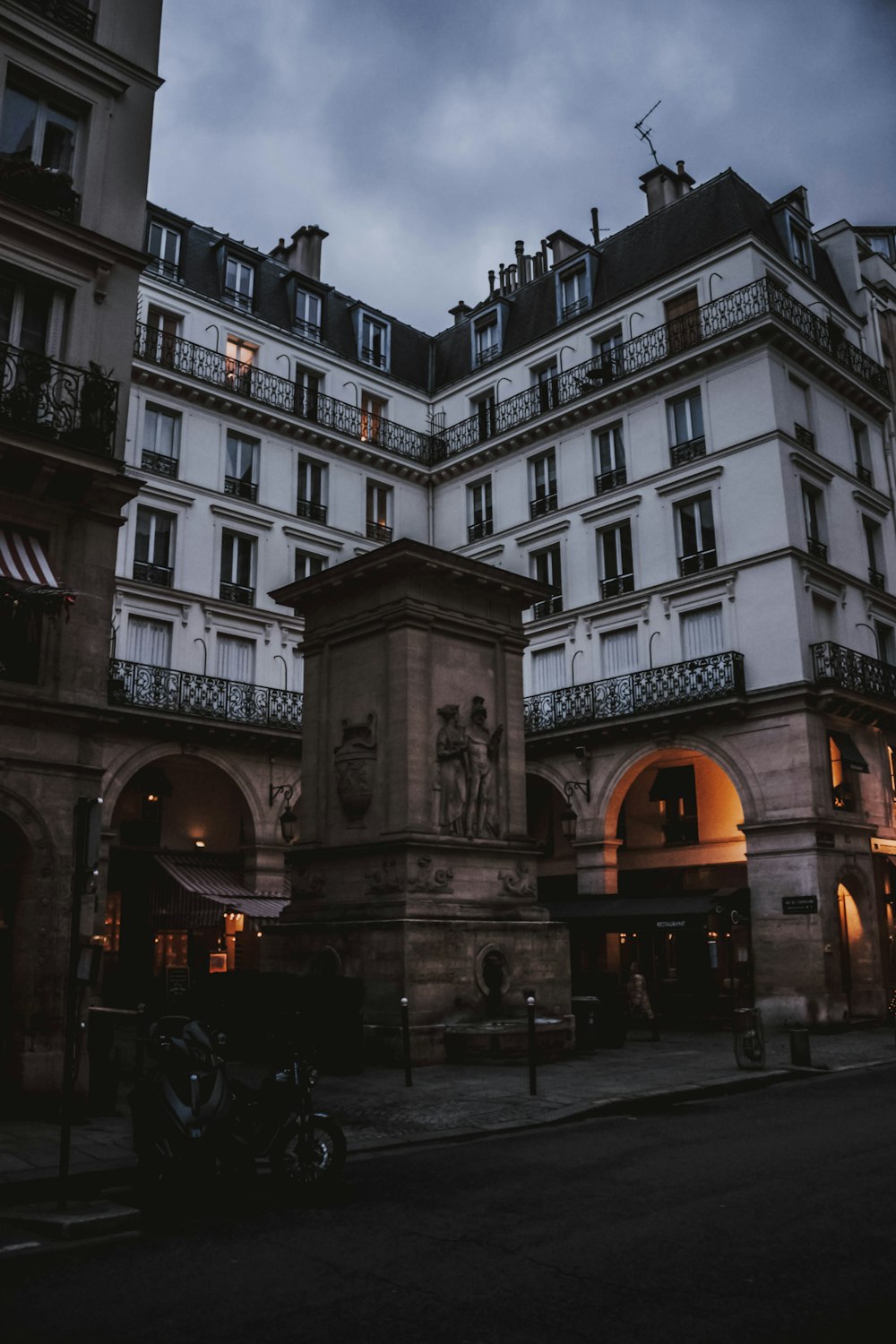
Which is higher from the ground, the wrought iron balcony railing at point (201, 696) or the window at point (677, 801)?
the wrought iron balcony railing at point (201, 696)

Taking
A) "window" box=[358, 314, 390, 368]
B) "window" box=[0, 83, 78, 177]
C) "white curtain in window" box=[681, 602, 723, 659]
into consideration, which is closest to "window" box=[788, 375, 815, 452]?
"white curtain in window" box=[681, 602, 723, 659]

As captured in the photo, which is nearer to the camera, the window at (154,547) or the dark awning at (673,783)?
the window at (154,547)

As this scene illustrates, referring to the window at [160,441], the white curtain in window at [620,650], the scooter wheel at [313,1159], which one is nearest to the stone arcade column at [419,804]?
the scooter wheel at [313,1159]

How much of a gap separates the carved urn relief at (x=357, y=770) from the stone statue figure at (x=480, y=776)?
1.68 m

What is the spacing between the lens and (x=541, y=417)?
33.5 m

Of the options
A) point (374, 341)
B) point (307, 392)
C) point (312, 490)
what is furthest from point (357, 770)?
point (374, 341)

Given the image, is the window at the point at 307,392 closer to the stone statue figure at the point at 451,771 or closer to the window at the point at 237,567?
the window at the point at 237,567

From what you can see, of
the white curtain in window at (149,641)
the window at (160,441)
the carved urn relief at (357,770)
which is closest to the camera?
the carved urn relief at (357,770)

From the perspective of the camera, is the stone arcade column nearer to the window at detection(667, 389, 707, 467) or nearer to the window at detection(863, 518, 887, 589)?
the window at detection(667, 389, 707, 467)

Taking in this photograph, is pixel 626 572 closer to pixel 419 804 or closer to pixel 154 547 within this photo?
pixel 154 547

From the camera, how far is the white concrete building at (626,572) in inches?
1059

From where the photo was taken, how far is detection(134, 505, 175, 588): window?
29.2m

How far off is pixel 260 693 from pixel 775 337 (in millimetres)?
16662

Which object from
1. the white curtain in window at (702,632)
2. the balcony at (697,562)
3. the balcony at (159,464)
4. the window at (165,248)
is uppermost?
the window at (165,248)
